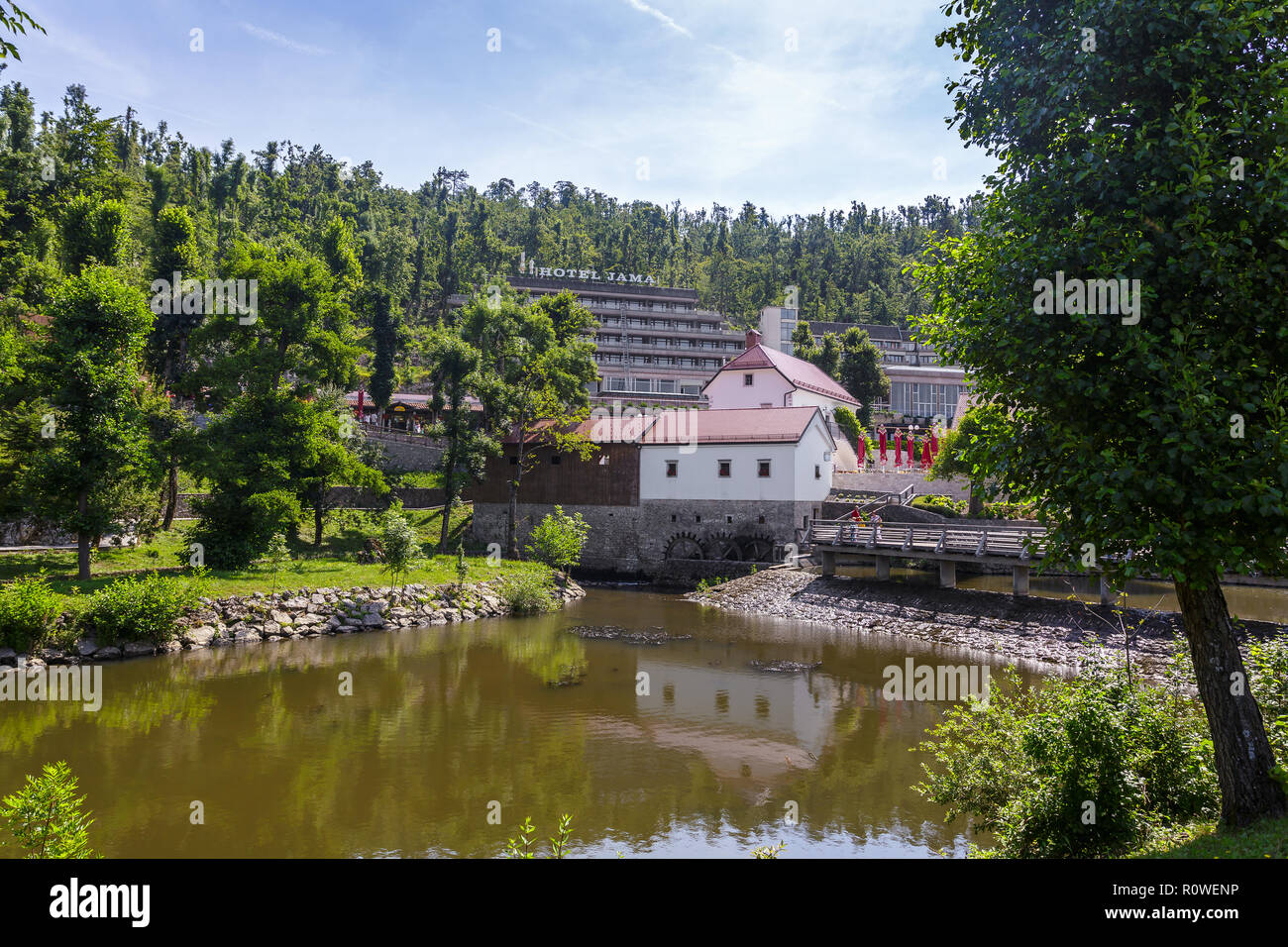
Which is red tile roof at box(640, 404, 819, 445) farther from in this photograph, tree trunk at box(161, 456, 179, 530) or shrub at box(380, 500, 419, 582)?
tree trunk at box(161, 456, 179, 530)

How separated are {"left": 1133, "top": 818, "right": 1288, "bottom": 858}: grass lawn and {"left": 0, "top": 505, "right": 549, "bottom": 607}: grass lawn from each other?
25.5m

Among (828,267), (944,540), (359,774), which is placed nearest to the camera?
(359,774)

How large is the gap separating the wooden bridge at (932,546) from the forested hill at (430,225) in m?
34.1

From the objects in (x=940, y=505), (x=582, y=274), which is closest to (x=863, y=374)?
(x=940, y=505)

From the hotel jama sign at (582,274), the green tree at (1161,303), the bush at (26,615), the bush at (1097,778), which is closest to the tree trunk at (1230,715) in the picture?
the green tree at (1161,303)

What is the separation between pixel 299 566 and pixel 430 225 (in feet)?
282

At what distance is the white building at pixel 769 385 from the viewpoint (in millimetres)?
50656

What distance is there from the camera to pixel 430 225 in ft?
340

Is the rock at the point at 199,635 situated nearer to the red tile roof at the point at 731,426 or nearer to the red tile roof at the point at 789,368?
the red tile roof at the point at 731,426

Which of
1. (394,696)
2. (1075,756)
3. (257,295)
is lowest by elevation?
(394,696)

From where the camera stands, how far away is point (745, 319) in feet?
325
